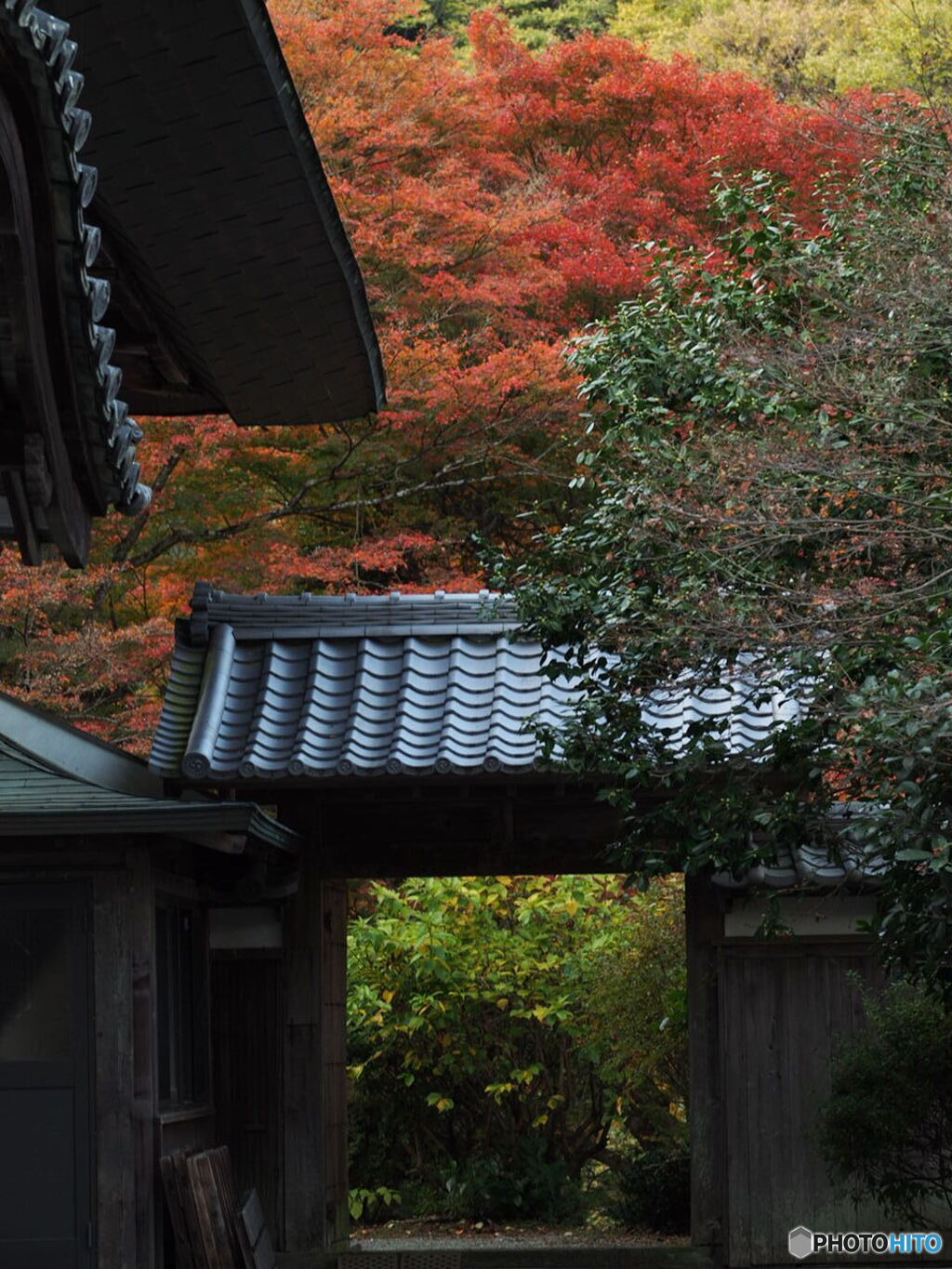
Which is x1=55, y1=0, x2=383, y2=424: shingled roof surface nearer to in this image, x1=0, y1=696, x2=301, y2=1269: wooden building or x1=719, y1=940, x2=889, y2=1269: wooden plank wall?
x1=0, y1=696, x2=301, y2=1269: wooden building

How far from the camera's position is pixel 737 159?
57.8 ft

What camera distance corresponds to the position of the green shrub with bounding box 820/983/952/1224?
8344mm

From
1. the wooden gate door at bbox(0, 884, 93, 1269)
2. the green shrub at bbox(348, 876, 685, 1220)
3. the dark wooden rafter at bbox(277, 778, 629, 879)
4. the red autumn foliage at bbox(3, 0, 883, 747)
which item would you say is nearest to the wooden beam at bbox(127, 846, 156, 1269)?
the wooden gate door at bbox(0, 884, 93, 1269)

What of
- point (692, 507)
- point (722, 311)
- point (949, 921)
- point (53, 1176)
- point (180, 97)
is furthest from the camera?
point (53, 1176)

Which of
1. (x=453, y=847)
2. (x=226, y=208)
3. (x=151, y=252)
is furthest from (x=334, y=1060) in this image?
(x=226, y=208)

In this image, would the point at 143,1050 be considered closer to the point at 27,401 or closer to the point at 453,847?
the point at 453,847

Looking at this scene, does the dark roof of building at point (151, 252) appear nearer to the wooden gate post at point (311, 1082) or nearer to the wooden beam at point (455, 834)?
the wooden beam at point (455, 834)

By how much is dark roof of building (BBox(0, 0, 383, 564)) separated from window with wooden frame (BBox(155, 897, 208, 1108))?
3.26 m

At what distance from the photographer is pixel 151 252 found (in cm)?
514

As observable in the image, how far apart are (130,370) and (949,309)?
9.77 ft

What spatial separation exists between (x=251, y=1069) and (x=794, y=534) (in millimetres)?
5728

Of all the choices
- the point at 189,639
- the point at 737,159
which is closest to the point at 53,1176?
the point at 189,639

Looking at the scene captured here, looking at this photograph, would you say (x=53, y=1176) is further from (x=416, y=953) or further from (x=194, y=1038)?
(x=416, y=953)

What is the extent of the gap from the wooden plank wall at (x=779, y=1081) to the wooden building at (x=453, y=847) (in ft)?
0.04
